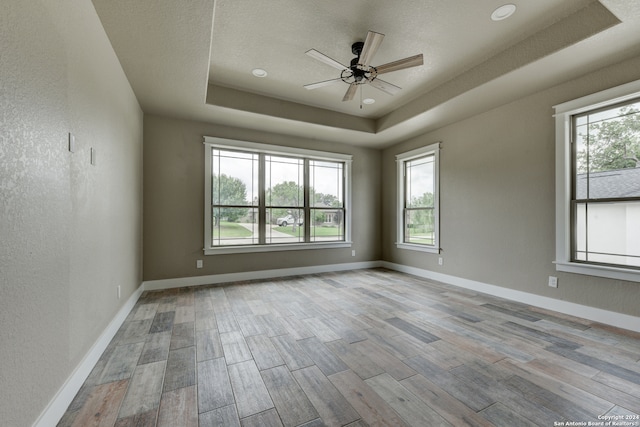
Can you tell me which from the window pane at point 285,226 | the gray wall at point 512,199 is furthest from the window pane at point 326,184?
the gray wall at point 512,199

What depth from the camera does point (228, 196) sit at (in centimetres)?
470

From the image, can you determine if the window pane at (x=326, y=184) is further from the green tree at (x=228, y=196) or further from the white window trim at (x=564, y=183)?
the white window trim at (x=564, y=183)

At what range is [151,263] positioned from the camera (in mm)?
4078

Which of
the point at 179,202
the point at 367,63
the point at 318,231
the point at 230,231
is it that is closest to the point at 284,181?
the point at 318,231

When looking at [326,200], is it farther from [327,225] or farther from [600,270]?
[600,270]

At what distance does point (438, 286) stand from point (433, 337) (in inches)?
78.8

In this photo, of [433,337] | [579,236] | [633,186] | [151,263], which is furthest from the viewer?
[151,263]

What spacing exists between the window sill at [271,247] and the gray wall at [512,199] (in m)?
1.84

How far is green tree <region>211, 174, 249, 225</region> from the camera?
4600 mm

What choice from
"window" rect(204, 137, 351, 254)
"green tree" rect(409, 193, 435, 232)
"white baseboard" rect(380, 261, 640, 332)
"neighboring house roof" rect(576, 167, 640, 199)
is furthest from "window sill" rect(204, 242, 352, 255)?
"neighboring house roof" rect(576, 167, 640, 199)

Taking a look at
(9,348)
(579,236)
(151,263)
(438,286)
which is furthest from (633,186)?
(151,263)

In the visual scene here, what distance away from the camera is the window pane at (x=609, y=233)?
277cm

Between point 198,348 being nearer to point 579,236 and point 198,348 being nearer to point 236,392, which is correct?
point 236,392

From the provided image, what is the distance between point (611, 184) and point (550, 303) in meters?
1.47
